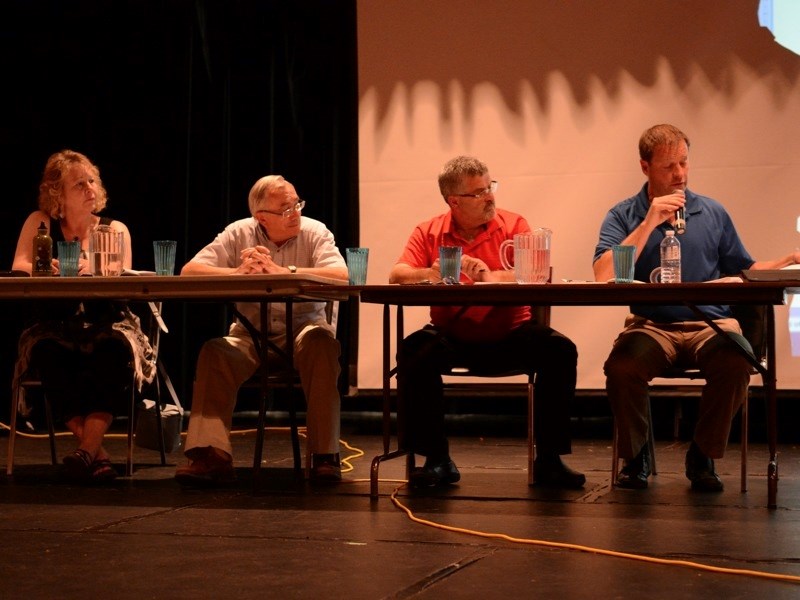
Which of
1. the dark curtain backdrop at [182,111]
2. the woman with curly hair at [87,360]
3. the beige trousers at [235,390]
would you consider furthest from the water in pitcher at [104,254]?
the dark curtain backdrop at [182,111]

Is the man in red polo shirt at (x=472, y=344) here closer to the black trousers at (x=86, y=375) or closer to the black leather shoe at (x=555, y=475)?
the black leather shoe at (x=555, y=475)

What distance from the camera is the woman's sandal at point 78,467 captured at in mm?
3967

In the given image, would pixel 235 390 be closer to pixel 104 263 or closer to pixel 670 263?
pixel 104 263

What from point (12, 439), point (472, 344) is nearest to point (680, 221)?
point (472, 344)

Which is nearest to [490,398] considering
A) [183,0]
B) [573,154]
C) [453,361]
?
[573,154]

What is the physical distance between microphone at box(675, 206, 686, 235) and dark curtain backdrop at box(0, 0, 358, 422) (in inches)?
92.4

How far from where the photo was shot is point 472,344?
3965 mm

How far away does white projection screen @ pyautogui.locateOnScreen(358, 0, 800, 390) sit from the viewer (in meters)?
5.27

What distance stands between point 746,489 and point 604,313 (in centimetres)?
189

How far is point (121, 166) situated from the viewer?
21.0 ft

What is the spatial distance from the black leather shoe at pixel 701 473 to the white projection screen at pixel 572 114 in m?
1.67

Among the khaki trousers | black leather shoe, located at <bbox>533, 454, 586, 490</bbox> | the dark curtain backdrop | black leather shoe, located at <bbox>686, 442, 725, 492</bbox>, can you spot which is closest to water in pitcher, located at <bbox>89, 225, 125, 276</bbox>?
black leather shoe, located at <bbox>533, 454, 586, 490</bbox>

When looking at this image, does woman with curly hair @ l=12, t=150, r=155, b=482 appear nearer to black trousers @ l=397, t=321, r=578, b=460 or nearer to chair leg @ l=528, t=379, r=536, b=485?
black trousers @ l=397, t=321, r=578, b=460

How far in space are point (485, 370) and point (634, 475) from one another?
624mm
